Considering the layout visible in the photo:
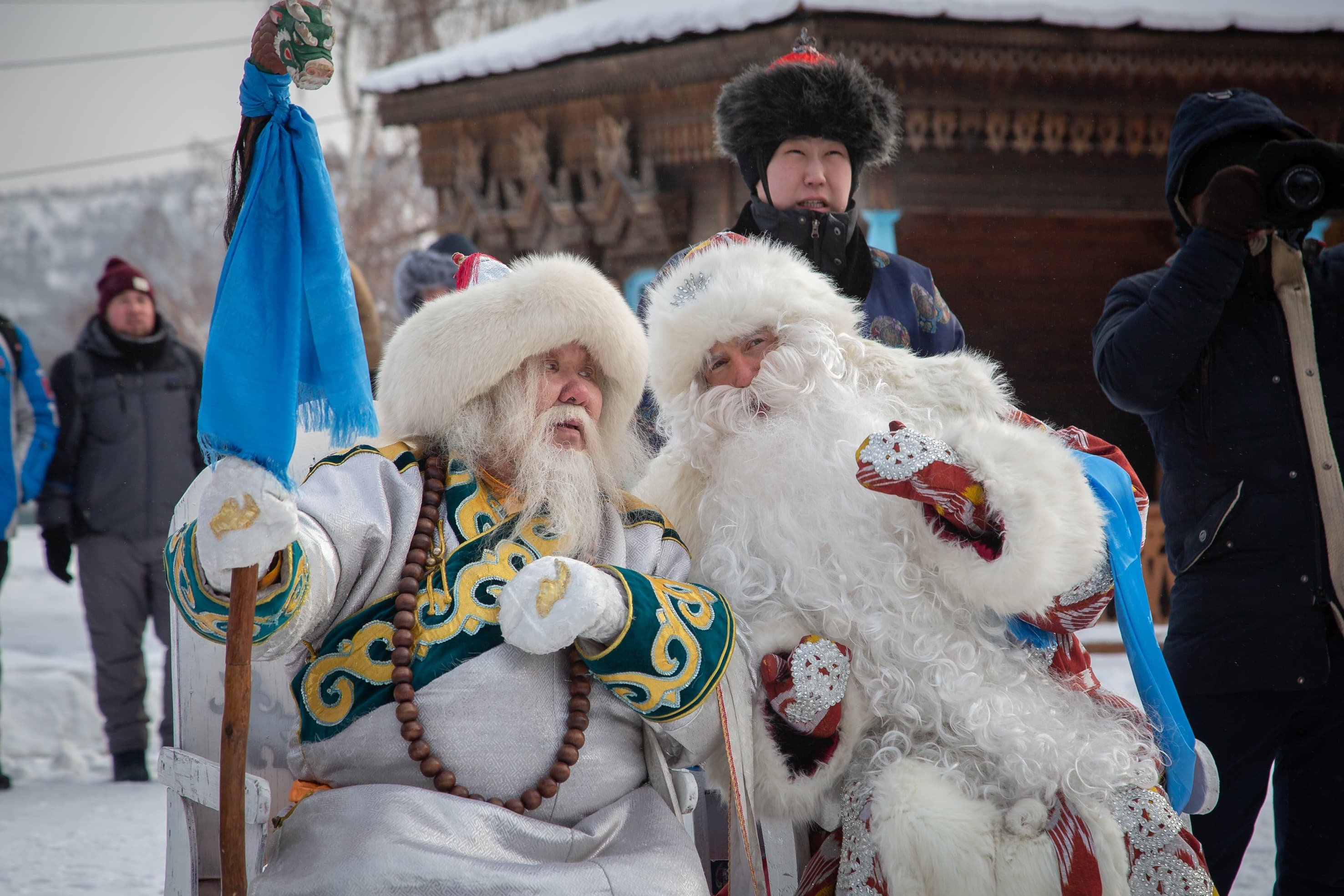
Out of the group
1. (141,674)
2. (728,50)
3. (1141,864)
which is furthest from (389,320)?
(1141,864)

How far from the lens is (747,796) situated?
2.15m

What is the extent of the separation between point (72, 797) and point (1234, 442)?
13.8 ft

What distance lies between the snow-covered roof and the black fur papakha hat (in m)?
2.87

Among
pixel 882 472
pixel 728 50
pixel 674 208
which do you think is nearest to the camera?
pixel 882 472

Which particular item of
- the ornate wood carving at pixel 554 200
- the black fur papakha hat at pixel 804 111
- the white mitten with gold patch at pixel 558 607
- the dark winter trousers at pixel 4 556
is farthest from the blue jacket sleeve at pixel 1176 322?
the ornate wood carving at pixel 554 200

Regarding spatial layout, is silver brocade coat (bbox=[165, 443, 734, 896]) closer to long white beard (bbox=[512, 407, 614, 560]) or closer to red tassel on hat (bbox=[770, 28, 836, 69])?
long white beard (bbox=[512, 407, 614, 560])

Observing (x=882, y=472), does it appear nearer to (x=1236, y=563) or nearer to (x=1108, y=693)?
(x=1108, y=693)

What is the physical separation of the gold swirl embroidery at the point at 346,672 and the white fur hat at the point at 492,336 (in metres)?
0.44

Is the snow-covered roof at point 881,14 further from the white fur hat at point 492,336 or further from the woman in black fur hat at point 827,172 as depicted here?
the white fur hat at point 492,336

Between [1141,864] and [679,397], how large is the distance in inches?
49.7

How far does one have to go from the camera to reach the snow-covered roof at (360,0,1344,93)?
596 centimetres

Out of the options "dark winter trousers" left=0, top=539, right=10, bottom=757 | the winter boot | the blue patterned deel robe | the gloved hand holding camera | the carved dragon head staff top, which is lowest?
the winter boot

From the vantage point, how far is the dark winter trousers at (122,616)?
4.68 metres

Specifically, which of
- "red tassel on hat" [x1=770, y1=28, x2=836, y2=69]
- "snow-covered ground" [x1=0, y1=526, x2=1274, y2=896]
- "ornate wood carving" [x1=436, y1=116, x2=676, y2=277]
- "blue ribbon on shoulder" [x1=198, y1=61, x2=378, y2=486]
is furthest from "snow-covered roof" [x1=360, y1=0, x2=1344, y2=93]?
"blue ribbon on shoulder" [x1=198, y1=61, x2=378, y2=486]
